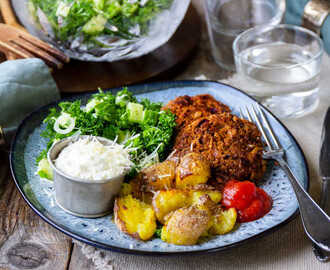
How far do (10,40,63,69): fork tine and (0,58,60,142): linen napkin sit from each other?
0.15 m

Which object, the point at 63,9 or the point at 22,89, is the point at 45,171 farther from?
the point at 63,9

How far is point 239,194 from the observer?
2.58 metres

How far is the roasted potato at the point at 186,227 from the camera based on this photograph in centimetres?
233

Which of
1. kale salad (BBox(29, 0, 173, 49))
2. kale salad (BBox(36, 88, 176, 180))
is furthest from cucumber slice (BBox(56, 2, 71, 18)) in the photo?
kale salad (BBox(36, 88, 176, 180))

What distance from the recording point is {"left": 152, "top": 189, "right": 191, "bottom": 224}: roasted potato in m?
2.49

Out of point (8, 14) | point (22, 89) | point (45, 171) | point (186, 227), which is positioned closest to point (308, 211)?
point (186, 227)

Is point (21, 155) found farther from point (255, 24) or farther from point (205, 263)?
point (255, 24)

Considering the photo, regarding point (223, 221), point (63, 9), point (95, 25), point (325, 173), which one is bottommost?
point (325, 173)

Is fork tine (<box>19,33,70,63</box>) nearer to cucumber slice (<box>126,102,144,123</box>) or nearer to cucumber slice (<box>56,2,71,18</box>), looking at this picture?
cucumber slice (<box>56,2,71,18</box>)

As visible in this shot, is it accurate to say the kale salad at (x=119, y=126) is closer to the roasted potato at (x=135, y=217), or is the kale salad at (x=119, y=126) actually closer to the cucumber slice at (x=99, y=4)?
the roasted potato at (x=135, y=217)

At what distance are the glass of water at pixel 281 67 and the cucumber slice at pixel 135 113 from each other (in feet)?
3.19

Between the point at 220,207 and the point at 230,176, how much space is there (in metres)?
0.26

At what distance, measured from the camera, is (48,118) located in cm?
305

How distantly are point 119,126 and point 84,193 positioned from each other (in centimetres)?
63
